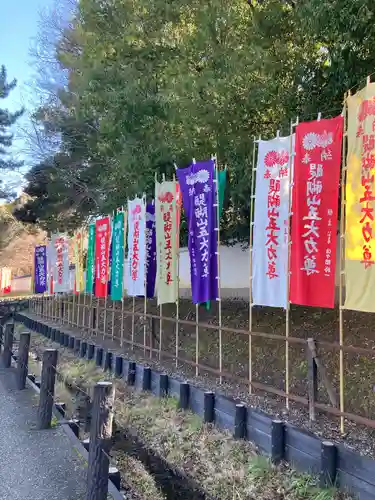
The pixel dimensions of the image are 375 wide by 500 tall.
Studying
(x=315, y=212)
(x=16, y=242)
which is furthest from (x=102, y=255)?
(x=16, y=242)

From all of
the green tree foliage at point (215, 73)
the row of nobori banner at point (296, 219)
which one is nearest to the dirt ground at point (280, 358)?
the row of nobori banner at point (296, 219)

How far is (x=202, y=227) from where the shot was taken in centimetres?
759

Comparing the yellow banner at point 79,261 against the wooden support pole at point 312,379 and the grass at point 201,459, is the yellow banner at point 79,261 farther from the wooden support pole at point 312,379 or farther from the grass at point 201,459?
the wooden support pole at point 312,379

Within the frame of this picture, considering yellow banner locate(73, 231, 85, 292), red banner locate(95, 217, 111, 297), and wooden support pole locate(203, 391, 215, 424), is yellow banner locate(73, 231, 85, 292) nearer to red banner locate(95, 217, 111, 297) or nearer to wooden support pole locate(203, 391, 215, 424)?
red banner locate(95, 217, 111, 297)

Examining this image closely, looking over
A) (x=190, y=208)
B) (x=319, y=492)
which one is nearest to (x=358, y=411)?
(x=319, y=492)

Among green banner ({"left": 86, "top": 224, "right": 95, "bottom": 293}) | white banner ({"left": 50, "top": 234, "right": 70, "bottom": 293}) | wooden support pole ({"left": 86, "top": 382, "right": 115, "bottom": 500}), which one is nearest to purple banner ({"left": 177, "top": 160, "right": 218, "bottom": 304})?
wooden support pole ({"left": 86, "top": 382, "right": 115, "bottom": 500})

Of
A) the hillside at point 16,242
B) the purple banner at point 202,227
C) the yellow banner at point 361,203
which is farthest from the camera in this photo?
the hillside at point 16,242

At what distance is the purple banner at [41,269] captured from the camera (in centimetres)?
1956

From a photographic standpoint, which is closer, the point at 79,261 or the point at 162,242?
the point at 162,242

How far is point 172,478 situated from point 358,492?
248cm

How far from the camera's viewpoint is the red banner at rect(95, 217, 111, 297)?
12305mm

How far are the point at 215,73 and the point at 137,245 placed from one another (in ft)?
13.5

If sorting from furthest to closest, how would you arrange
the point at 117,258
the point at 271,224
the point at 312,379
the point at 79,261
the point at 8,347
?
1. the point at 79,261
2. the point at 117,258
3. the point at 8,347
4. the point at 271,224
5. the point at 312,379

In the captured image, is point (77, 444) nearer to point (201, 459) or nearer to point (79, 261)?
point (201, 459)
